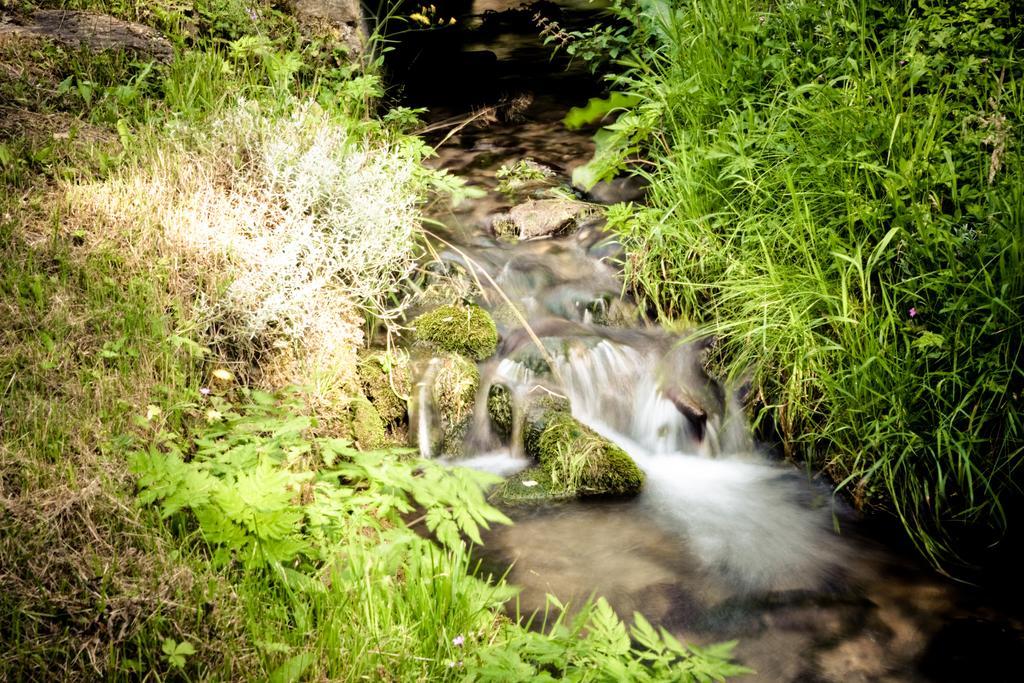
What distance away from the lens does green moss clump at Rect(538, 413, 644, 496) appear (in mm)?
4020

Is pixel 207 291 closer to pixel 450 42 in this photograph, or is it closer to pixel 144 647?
pixel 144 647

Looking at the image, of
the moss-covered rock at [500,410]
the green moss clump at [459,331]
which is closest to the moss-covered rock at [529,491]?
the moss-covered rock at [500,410]

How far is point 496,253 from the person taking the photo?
5.54m

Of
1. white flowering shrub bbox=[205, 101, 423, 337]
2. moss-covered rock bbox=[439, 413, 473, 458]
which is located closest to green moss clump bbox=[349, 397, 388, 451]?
moss-covered rock bbox=[439, 413, 473, 458]

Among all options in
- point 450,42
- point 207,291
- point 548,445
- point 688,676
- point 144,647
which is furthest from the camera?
point 450,42

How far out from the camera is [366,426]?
400cm

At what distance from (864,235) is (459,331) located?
2.40 m

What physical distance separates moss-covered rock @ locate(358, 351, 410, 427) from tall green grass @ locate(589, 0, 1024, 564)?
171cm

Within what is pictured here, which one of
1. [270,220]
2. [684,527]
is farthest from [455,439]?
[270,220]

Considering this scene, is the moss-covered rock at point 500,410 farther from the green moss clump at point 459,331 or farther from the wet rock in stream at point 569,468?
the green moss clump at point 459,331

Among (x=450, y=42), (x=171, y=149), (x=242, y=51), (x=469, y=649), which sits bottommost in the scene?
(x=469, y=649)

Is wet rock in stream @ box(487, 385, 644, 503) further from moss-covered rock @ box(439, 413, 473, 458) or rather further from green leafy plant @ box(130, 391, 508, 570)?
green leafy plant @ box(130, 391, 508, 570)

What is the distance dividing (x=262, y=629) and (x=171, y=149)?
3.23 m

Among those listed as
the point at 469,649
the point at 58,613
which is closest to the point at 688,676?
the point at 469,649
